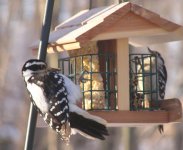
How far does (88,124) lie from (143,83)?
Answer: 2.59 feet

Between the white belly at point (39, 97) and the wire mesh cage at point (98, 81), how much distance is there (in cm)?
36

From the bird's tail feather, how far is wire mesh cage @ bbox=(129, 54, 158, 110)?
48cm

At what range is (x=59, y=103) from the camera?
4.86 m

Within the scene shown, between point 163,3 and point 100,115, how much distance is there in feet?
29.4

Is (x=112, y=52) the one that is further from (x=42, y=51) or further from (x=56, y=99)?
(x=42, y=51)

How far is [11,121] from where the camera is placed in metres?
14.4

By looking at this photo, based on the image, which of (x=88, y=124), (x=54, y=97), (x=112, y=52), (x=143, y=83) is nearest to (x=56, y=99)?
(x=54, y=97)

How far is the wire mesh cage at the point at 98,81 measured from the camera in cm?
522

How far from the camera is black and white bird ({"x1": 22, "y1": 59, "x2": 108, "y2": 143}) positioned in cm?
475

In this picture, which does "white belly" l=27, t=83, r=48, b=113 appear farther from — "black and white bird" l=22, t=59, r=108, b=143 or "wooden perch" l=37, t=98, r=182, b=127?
"wooden perch" l=37, t=98, r=182, b=127

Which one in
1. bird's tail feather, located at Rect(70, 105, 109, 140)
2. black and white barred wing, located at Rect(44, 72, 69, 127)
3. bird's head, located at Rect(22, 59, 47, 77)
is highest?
bird's head, located at Rect(22, 59, 47, 77)

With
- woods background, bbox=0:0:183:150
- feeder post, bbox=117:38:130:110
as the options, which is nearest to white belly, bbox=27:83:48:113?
feeder post, bbox=117:38:130:110

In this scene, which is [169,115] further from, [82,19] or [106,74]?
[82,19]

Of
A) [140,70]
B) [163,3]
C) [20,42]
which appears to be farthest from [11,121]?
[140,70]
